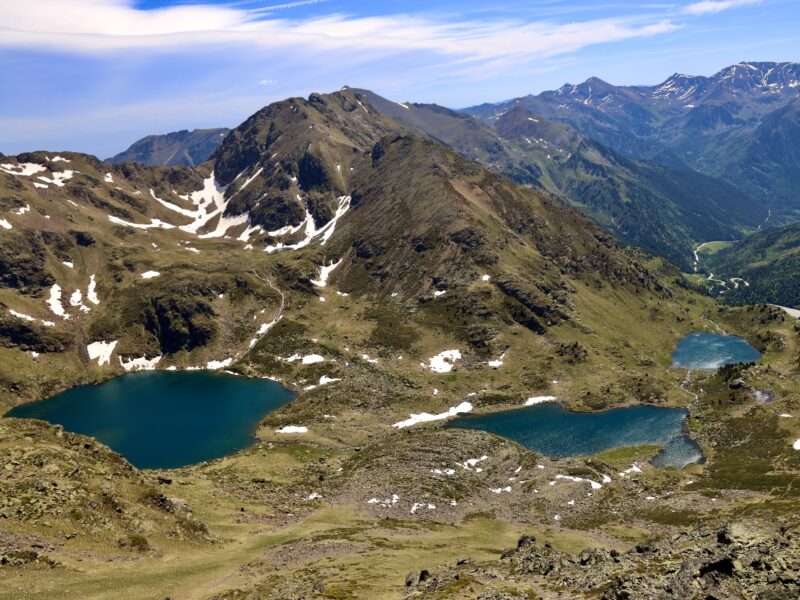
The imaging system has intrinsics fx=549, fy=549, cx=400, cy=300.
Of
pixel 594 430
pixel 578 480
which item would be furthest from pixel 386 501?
pixel 594 430

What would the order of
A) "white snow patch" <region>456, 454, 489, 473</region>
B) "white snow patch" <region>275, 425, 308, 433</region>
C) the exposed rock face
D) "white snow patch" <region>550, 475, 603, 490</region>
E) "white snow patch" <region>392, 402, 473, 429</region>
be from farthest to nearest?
"white snow patch" <region>392, 402, 473, 429</region>, "white snow patch" <region>275, 425, 308, 433</region>, "white snow patch" <region>456, 454, 489, 473</region>, "white snow patch" <region>550, 475, 603, 490</region>, the exposed rock face

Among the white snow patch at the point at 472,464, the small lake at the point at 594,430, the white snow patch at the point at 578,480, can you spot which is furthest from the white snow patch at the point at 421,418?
the white snow patch at the point at 578,480

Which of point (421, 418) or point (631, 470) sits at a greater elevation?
point (421, 418)

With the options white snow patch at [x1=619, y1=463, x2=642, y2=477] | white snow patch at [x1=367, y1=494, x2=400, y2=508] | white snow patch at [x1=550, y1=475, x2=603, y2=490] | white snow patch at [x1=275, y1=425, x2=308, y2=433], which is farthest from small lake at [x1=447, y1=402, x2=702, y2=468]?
white snow patch at [x1=367, y1=494, x2=400, y2=508]

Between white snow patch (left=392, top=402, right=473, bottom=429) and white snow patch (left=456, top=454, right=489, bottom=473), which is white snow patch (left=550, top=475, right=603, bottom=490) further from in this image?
white snow patch (left=392, top=402, right=473, bottom=429)

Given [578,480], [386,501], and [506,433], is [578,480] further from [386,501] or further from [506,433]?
[506,433]

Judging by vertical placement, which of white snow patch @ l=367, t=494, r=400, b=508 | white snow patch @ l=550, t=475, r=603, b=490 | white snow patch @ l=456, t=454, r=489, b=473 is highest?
white snow patch @ l=367, t=494, r=400, b=508

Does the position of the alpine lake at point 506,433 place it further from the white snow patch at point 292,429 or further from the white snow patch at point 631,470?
the white snow patch at point 631,470

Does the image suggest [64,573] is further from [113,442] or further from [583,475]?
[113,442]
